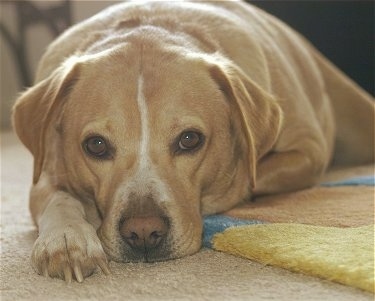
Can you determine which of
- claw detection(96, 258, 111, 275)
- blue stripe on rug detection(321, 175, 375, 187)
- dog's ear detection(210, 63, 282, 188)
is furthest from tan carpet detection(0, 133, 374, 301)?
blue stripe on rug detection(321, 175, 375, 187)

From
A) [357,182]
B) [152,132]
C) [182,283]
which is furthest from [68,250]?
[357,182]

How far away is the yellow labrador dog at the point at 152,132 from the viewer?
6.81ft

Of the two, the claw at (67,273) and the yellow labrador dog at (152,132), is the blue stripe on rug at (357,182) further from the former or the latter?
the claw at (67,273)

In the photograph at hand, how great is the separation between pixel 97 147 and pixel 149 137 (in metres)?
0.20

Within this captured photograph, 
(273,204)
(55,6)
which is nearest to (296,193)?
(273,204)

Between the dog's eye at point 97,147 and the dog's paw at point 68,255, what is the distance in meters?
0.29

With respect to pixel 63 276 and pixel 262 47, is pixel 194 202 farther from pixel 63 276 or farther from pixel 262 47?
pixel 262 47

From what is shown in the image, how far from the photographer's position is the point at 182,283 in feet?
6.15

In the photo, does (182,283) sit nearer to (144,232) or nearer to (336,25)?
(144,232)

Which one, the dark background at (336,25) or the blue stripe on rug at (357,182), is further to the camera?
the dark background at (336,25)

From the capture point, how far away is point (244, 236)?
6.99 feet

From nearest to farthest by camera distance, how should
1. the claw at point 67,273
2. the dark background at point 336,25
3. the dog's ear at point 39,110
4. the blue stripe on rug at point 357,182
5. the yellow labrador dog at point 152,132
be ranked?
the claw at point 67,273, the yellow labrador dog at point 152,132, the dog's ear at point 39,110, the blue stripe on rug at point 357,182, the dark background at point 336,25

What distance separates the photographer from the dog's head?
209 cm

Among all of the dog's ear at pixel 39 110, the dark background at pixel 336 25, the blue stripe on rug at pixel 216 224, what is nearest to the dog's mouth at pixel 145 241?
the blue stripe on rug at pixel 216 224
